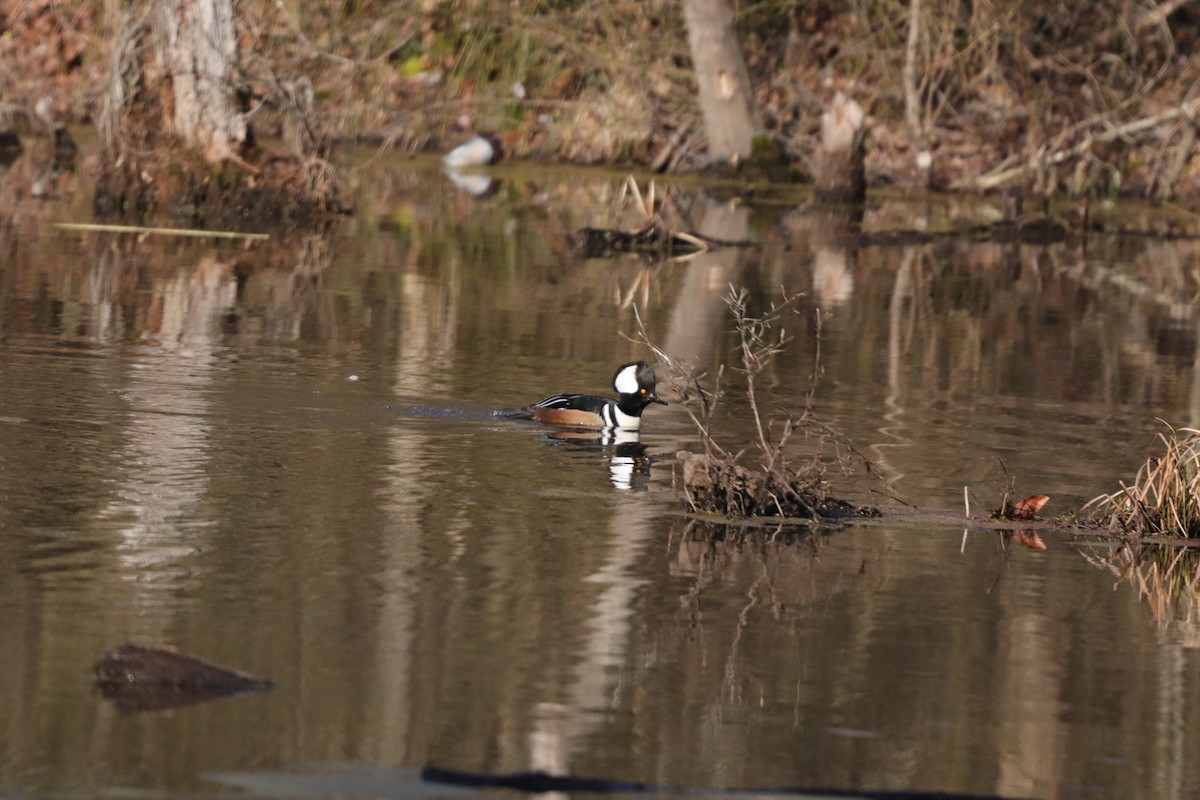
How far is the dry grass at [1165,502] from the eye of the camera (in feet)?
29.2

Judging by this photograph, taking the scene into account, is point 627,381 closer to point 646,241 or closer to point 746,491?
point 746,491

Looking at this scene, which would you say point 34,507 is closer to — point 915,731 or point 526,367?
point 915,731

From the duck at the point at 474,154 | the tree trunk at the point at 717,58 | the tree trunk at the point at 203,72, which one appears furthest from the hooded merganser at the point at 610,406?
the duck at the point at 474,154

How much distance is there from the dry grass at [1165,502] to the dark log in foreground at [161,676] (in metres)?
4.17

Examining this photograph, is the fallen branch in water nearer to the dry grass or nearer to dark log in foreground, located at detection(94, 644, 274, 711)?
the dry grass

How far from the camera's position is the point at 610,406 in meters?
11.4

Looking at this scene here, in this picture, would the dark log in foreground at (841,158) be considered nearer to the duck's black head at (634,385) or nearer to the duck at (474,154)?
the duck at (474,154)

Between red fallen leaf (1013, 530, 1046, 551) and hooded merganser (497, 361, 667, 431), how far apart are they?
263 centimetres

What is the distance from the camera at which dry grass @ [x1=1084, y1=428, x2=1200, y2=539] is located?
8.91 meters

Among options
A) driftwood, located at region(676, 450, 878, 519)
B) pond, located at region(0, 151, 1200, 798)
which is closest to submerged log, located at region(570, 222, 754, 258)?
pond, located at region(0, 151, 1200, 798)

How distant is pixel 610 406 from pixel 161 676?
5493 mm

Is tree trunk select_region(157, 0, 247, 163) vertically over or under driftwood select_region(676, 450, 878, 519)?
over

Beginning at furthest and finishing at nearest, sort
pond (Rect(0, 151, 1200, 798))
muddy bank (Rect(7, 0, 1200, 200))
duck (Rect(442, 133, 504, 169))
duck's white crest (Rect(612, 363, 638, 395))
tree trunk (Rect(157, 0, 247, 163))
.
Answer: duck (Rect(442, 133, 504, 169))
muddy bank (Rect(7, 0, 1200, 200))
tree trunk (Rect(157, 0, 247, 163))
duck's white crest (Rect(612, 363, 638, 395))
pond (Rect(0, 151, 1200, 798))

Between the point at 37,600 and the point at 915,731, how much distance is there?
2780 mm
